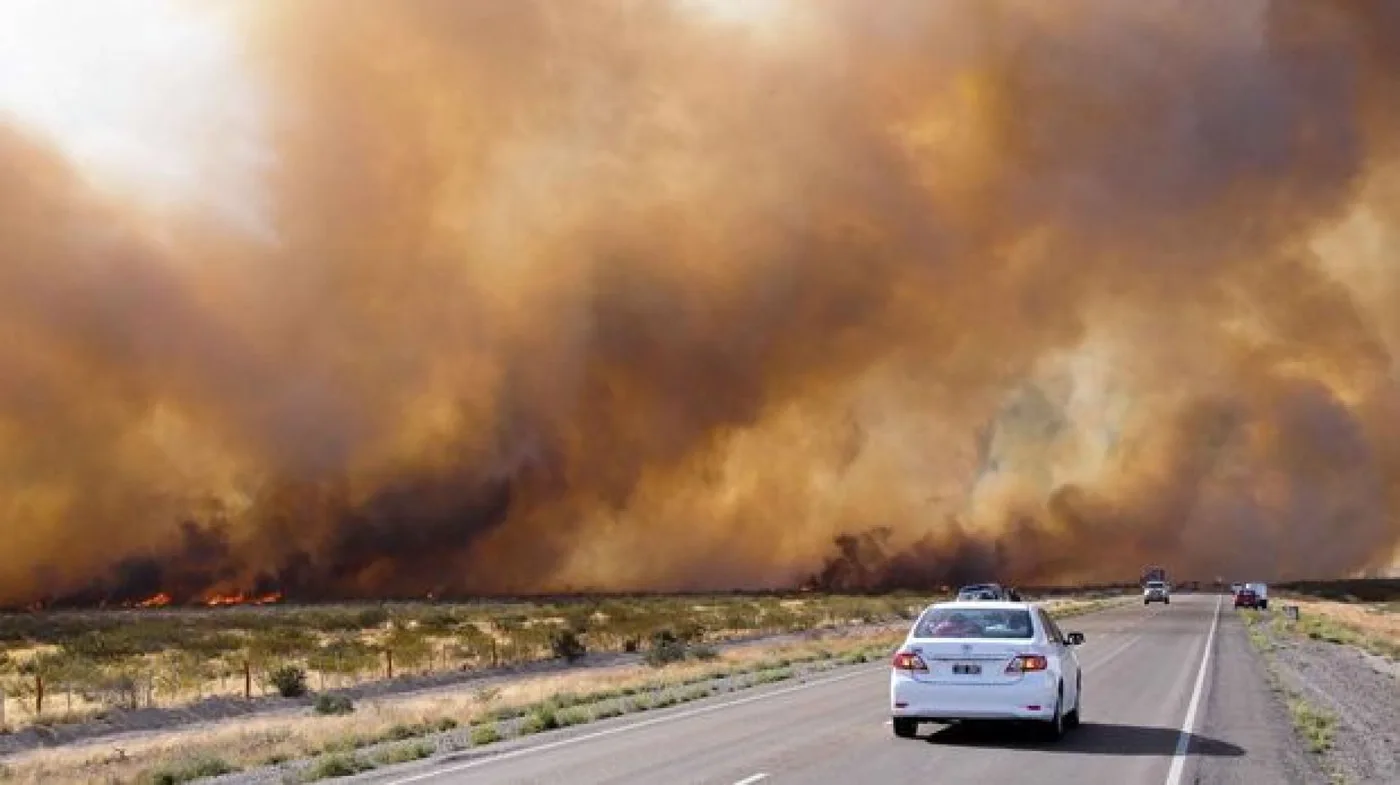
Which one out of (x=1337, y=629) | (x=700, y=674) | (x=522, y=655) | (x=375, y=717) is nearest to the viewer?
(x=375, y=717)

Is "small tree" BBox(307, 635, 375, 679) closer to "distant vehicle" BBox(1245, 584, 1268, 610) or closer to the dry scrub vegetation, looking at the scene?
the dry scrub vegetation

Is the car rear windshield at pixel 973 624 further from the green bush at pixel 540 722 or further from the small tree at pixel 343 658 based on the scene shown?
the small tree at pixel 343 658

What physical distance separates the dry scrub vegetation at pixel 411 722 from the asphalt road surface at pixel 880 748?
5.17ft

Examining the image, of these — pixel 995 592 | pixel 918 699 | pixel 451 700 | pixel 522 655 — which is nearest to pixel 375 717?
pixel 451 700

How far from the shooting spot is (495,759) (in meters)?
14.8

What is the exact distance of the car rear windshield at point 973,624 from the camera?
1547 cm

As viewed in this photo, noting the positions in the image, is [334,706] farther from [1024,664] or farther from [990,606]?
[1024,664]

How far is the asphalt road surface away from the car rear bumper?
38 cm

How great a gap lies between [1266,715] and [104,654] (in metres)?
42.5

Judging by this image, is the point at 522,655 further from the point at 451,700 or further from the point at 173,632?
the point at 173,632

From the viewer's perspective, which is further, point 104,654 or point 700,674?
point 104,654

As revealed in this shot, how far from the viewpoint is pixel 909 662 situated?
15320 mm

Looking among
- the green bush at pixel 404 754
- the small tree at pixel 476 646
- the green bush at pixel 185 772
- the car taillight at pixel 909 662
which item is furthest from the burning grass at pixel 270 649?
the car taillight at pixel 909 662

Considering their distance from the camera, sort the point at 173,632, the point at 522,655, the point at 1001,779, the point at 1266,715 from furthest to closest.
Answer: the point at 173,632 → the point at 522,655 → the point at 1266,715 → the point at 1001,779
